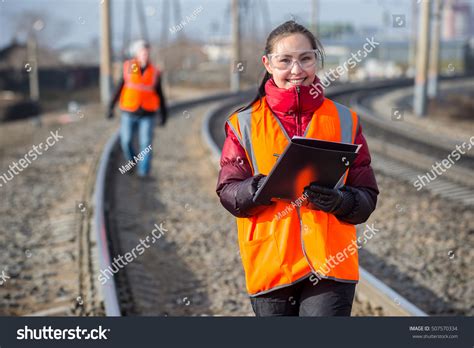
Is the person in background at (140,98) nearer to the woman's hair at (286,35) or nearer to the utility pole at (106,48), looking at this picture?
the woman's hair at (286,35)

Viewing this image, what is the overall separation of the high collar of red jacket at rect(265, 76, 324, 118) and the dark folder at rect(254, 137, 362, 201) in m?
0.25

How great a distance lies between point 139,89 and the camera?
10172 millimetres

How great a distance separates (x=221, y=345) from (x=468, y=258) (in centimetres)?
387

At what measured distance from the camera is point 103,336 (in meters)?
3.78

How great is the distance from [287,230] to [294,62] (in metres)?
0.68

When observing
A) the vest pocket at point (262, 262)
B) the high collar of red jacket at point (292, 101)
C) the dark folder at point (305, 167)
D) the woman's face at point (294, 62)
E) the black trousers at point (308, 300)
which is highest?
the woman's face at point (294, 62)

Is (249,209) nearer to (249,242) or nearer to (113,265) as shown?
(249,242)

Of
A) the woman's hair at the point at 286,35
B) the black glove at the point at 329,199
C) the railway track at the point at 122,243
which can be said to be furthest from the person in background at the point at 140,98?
the black glove at the point at 329,199

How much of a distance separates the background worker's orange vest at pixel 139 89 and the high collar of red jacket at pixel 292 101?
7.24m

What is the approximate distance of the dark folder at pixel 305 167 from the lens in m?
2.84

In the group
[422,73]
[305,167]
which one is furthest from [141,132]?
[422,73]

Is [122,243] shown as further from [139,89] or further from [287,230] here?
[287,230]

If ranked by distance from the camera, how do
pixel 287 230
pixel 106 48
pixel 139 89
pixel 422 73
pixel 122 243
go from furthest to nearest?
pixel 106 48, pixel 422 73, pixel 139 89, pixel 122 243, pixel 287 230

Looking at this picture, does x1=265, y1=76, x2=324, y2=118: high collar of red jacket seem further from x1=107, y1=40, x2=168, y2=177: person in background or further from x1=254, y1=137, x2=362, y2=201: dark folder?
x1=107, y1=40, x2=168, y2=177: person in background
